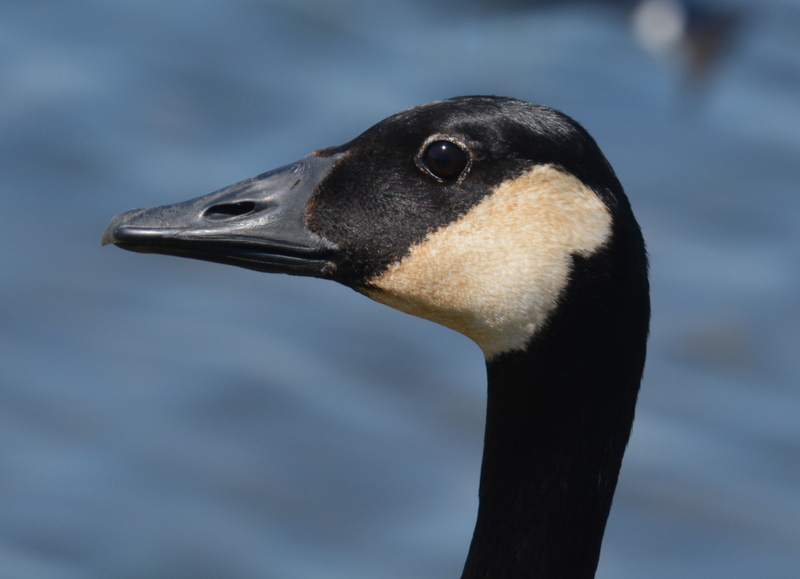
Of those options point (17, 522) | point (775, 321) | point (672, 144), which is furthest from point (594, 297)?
point (672, 144)

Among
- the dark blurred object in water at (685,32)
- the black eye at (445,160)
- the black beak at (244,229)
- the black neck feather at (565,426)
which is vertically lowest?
the black neck feather at (565,426)

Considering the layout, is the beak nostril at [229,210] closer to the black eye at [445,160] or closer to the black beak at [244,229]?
the black beak at [244,229]

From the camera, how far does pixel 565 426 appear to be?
11.2ft

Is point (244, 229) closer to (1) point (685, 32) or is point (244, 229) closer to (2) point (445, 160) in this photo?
(2) point (445, 160)

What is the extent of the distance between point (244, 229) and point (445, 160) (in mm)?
598

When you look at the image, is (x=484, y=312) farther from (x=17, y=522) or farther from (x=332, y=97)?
(x=332, y=97)

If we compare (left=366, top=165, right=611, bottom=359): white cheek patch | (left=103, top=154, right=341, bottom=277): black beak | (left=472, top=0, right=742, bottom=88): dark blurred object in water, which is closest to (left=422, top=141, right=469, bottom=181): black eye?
(left=366, top=165, right=611, bottom=359): white cheek patch

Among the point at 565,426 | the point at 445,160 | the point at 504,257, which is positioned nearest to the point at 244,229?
the point at 445,160

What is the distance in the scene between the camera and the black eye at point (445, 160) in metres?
3.43

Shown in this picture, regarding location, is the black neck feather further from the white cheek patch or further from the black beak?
the black beak

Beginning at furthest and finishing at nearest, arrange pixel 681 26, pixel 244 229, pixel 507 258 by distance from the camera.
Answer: pixel 681 26 → pixel 244 229 → pixel 507 258

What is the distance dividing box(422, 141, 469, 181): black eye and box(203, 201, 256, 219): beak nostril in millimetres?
526

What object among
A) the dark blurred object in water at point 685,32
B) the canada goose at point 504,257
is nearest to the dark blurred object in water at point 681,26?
the dark blurred object in water at point 685,32

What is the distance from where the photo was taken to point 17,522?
256 inches
